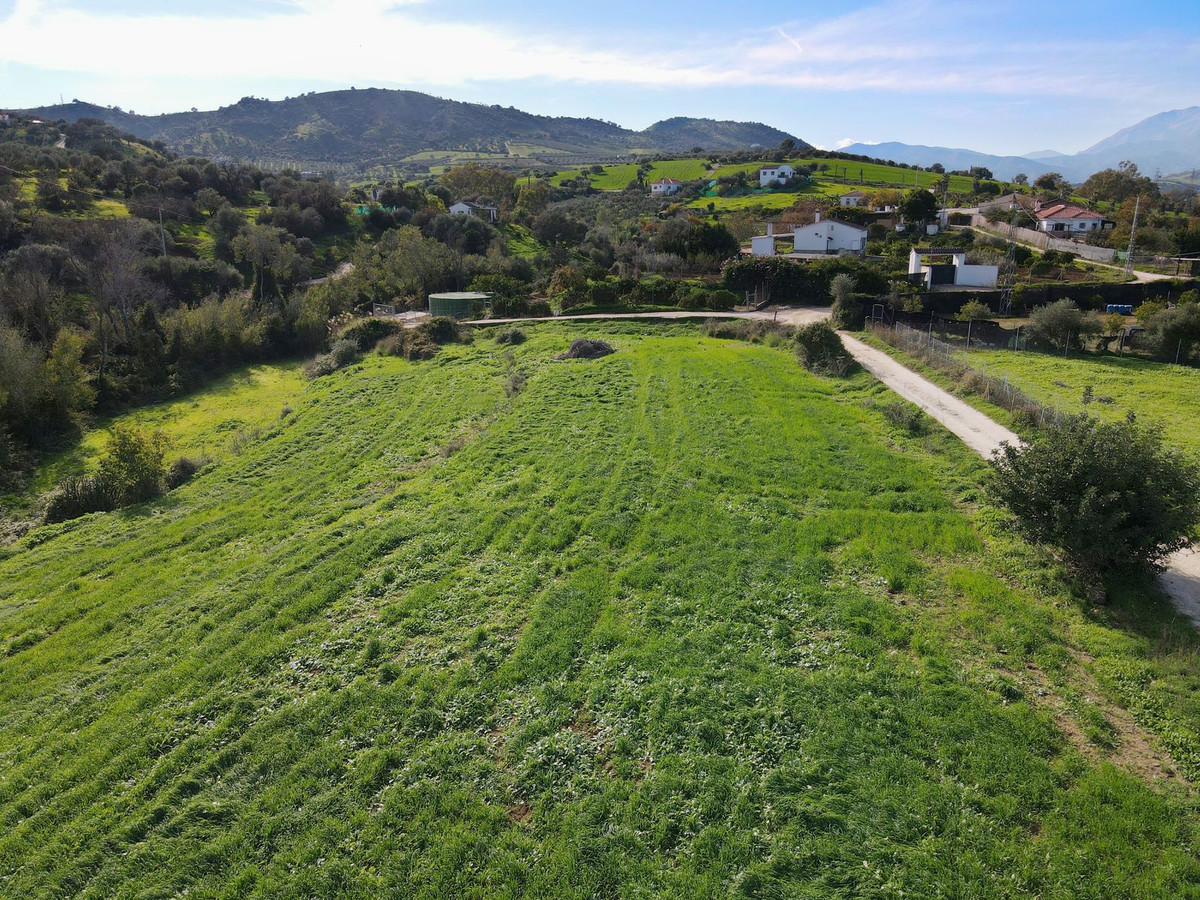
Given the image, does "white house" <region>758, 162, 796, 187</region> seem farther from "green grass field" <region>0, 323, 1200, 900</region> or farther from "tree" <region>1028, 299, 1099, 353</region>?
"green grass field" <region>0, 323, 1200, 900</region>

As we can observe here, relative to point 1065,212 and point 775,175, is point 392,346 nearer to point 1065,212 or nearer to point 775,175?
point 1065,212

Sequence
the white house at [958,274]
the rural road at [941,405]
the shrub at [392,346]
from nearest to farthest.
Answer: the rural road at [941,405] < the shrub at [392,346] < the white house at [958,274]

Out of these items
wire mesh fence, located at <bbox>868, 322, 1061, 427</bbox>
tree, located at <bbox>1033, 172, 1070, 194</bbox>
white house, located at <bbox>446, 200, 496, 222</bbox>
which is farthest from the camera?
tree, located at <bbox>1033, 172, 1070, 194</bbox>

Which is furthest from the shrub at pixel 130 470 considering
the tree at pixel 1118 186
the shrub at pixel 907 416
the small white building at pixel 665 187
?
the tree at pixel 1118 186

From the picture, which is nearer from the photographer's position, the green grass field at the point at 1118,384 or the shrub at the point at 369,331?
the green grass field at the point at 1118,384

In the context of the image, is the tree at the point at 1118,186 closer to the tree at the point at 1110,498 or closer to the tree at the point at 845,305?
the tree at the point at 845,305

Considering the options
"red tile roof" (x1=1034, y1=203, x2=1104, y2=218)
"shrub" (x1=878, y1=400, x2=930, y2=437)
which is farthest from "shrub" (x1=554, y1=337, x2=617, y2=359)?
"red tile roof" (x1=1034, y1=203, x2=1104, y2=218)

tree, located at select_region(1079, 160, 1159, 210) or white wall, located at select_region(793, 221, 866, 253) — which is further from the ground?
tree, located at select_region(1079, 160, 1159, 210)
